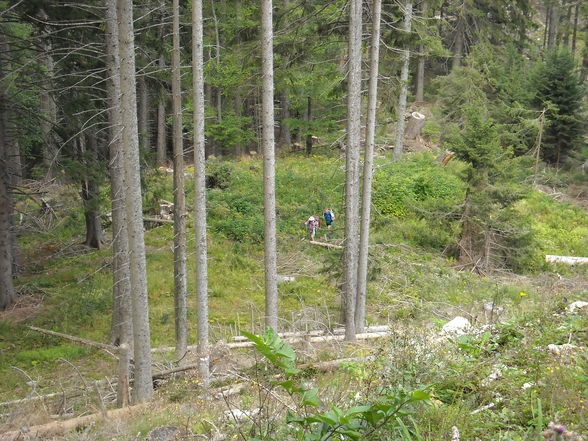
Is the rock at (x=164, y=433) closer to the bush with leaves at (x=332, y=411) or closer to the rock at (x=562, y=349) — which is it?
the bush with leaves at (x=332, y=411)

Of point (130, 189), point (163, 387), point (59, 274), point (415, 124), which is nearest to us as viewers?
point (130, 189)

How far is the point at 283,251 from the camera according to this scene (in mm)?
18375

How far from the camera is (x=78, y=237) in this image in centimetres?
2003

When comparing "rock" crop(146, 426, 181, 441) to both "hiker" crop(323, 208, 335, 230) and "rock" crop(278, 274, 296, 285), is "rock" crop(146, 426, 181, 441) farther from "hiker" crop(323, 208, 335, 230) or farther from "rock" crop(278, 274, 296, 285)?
"hiker" crop(323, 208, 335, 230)

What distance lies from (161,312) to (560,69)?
22602mm

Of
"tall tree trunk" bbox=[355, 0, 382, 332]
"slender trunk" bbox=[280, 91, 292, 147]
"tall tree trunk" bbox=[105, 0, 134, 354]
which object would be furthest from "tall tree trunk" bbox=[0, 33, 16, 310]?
"slender trunk" bbox=[280, 91, 292, 147]

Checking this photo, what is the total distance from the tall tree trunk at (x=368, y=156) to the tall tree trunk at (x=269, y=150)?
2.55 meters

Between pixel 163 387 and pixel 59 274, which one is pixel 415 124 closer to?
pixel 59 274

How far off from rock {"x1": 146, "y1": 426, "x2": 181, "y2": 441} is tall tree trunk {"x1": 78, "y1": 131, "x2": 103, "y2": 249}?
6640 mm

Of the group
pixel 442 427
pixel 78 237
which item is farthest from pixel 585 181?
pixel 442 427

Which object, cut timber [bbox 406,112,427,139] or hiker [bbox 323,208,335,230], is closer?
hiker [bbox 323,208,335,230]

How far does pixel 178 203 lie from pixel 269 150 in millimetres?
2375

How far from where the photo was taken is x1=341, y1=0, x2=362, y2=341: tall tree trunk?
11.3 metres

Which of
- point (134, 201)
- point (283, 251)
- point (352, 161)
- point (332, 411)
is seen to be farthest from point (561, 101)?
point (332, 411)
